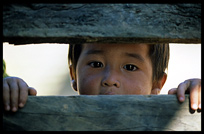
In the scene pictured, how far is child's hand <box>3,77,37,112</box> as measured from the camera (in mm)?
1401

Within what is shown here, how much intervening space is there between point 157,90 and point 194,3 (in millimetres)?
1476

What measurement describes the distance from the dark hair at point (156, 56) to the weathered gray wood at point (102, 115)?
114 cm

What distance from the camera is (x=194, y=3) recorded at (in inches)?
57.7

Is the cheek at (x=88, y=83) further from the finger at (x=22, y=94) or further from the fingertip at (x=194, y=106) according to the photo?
the fingertip at (x=194, y=106)

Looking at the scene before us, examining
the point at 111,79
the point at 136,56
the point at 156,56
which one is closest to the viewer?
the point at 111,79

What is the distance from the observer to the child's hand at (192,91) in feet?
4.70

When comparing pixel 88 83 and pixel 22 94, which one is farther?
pixel 88 83

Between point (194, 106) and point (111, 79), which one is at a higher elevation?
point (194, 106)

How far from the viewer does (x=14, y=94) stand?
4.78 ft

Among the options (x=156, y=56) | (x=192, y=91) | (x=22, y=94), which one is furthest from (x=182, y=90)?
(x=156, y=56)

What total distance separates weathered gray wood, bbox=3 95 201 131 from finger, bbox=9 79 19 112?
0.10 ft

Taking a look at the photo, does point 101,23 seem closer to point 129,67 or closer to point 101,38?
point 101,38

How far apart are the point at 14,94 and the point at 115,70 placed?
0.96m

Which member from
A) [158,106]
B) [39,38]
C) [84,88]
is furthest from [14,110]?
[84,88]
